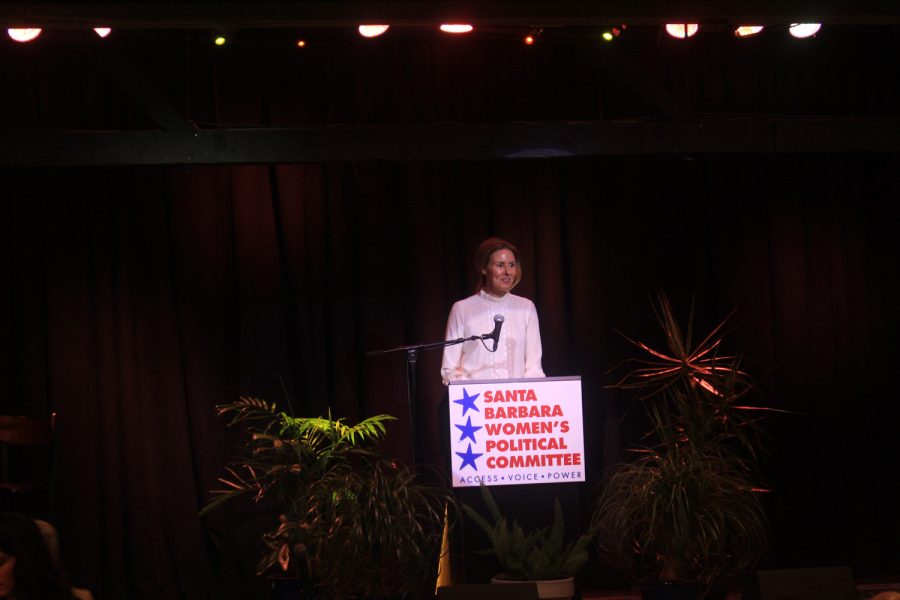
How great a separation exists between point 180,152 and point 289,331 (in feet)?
4.58

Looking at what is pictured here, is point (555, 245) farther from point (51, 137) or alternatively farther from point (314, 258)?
point (51, 137)

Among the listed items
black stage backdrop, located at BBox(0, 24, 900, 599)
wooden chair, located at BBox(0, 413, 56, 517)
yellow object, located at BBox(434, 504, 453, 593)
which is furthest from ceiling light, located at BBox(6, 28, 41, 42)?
yellow object, located at BBox(434, 504, 453, 593)

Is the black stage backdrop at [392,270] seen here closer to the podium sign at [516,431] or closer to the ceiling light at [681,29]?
the ceiling light at [681,29]

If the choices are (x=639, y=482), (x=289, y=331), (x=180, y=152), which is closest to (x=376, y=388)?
(x=289, y=331)

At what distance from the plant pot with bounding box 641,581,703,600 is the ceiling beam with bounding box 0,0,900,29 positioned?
2.29 meters

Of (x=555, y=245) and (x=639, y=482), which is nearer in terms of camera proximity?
(x=639, y=482)

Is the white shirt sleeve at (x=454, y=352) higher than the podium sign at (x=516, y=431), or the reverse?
the white shirt sleeve at (x=454, y=352)

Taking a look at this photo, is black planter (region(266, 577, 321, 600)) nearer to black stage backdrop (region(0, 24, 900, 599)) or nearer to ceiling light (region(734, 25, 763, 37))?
black stage backdrop (region(0, 24, 900, 599))

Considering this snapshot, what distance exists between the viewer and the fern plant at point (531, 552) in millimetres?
4434

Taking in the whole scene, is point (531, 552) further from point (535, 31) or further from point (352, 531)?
point (535, 31)

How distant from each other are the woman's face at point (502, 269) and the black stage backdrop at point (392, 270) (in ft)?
3.37

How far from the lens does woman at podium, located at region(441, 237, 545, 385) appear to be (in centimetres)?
551

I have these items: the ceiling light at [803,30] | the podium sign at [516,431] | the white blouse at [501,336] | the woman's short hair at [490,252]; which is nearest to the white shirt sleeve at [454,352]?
the white blouse at [501,336]

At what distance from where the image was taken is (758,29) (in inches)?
246
